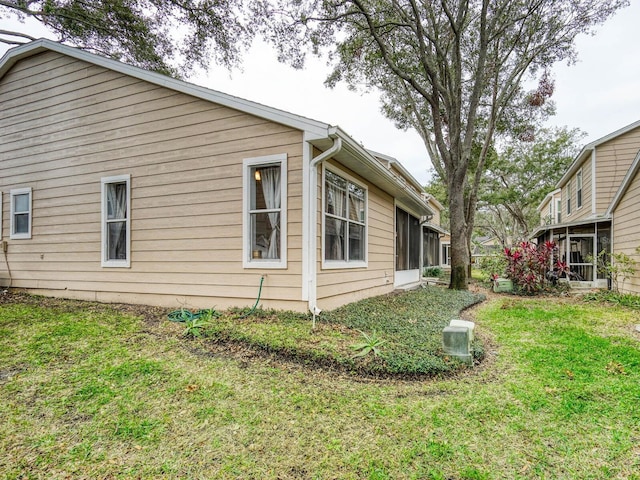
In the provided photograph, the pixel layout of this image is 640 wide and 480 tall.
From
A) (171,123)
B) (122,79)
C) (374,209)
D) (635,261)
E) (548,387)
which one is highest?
(122,79)

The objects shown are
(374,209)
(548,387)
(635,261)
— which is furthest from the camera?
(635,261)

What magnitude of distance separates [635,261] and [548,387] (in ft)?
25.0

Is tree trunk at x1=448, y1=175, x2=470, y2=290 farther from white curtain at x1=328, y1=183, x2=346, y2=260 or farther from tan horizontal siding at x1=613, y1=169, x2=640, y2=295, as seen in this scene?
white curtain at x1=328, y1=183, x2=346, y2=260

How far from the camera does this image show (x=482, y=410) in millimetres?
2742

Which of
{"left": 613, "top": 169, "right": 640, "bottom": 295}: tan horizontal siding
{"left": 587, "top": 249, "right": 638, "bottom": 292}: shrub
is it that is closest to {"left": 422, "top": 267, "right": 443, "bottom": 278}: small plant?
{"left": 587, "top": 249, "right": 638, "bottom": 292}: shrub

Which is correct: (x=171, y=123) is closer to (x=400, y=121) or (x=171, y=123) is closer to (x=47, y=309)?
(x=47, y=309)

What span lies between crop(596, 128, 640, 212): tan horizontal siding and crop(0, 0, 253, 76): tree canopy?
12546 millimetres

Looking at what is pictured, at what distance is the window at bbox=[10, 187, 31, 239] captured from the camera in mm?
7254

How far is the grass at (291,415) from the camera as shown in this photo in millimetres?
2072

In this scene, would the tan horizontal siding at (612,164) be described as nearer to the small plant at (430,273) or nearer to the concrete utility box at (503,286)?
the concrete utility box at (503,286)

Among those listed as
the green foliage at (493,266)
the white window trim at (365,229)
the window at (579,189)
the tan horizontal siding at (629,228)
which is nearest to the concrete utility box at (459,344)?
the white window trim at (365,229)

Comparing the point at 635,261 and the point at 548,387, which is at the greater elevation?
the point at 635,261

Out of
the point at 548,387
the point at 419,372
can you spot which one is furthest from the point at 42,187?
the point at 548,387

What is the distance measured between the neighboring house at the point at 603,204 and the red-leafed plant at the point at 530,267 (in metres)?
1.24
